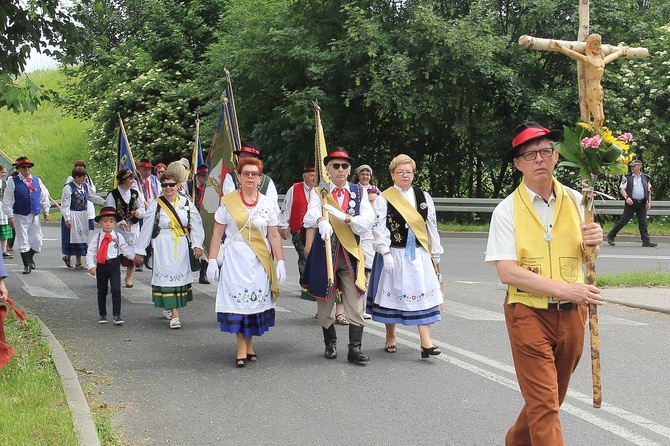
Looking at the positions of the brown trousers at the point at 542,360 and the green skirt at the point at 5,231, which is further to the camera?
the green skirt at the point at 5,231

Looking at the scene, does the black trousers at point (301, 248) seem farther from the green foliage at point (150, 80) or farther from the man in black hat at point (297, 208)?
the green foliage at point (150, 80)

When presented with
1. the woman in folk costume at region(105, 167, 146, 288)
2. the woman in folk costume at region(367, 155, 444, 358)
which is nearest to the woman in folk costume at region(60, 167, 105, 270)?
the woman in folk costume at region(105, 167, 146, 288)

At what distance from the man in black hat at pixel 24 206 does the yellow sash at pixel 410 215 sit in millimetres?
8835

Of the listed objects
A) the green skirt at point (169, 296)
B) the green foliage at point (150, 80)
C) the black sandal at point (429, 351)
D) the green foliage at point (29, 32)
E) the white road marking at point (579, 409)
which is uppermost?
the green foliage at point (150, 80)

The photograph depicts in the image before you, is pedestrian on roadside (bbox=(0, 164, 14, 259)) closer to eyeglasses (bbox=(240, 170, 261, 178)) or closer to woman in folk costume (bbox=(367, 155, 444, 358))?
eyeglasses (bbox=(240, 170, 261, 178))

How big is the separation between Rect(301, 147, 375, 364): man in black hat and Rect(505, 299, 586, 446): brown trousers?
11.5 ft

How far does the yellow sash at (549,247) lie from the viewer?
4414mm

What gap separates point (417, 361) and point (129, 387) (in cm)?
261

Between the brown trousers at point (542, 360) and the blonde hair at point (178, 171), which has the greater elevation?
the blonde hair at point (178, 171)

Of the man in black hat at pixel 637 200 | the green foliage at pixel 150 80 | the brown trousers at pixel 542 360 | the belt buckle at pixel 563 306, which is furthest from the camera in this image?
the green foliage at pixel 150 80

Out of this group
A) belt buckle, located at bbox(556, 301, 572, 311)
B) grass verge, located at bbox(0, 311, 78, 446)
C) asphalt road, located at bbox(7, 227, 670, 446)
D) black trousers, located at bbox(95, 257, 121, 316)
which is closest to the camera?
belt buckle, located at bbox(556, 301, 572, 311)

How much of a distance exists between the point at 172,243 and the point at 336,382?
3.29m

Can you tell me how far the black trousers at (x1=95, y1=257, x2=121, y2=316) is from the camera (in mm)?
9750

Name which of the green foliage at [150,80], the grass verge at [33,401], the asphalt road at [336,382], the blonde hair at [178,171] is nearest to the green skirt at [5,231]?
the asphalt road at [336,382]
